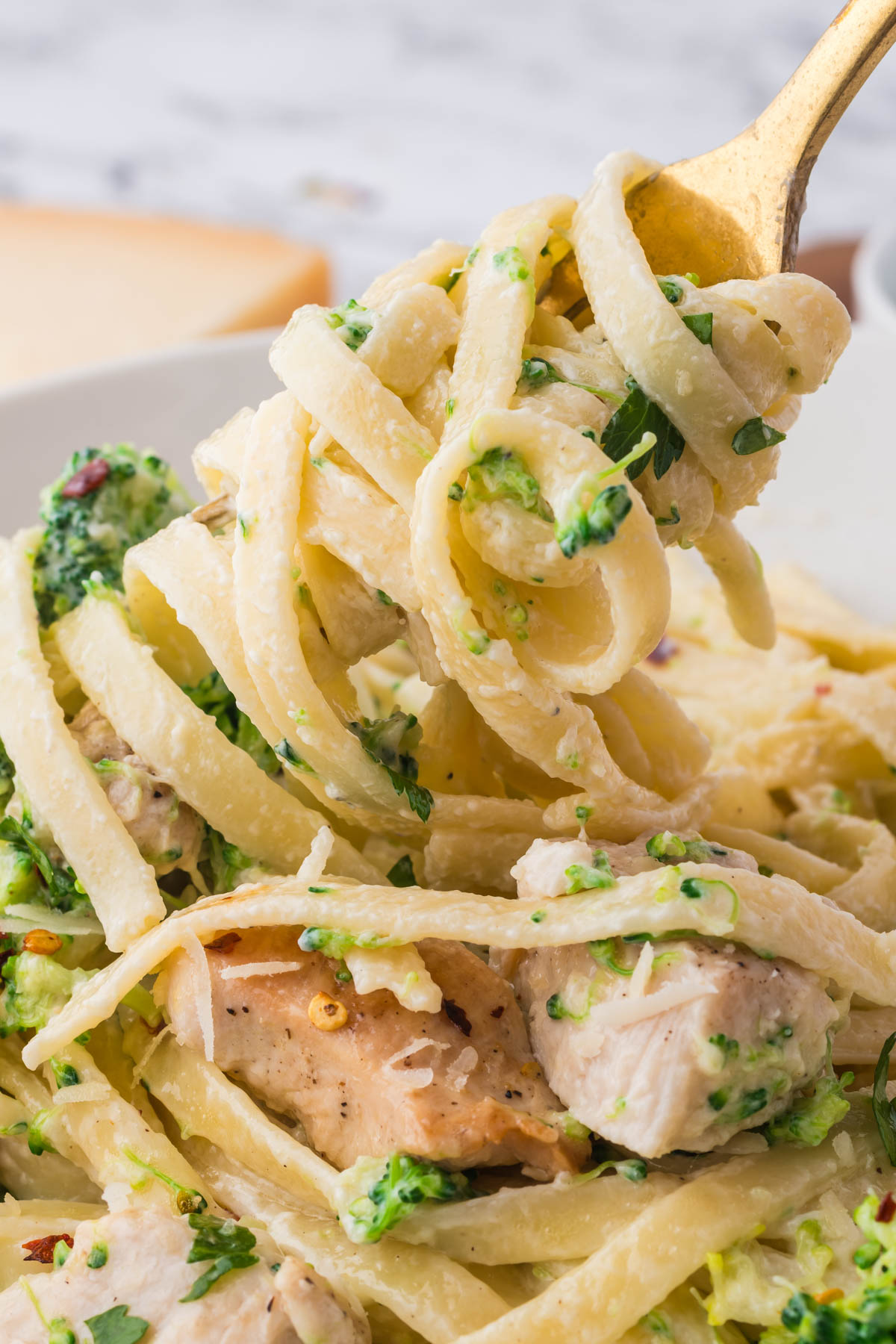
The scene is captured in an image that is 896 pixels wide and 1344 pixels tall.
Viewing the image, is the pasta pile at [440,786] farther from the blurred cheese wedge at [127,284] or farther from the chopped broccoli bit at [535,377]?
the blurred cheese wedge at [127,284]

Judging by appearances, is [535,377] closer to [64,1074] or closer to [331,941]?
[331,941]

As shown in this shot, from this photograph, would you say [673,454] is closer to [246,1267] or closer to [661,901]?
[661,901]

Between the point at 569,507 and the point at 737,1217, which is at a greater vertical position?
the point at 569,507

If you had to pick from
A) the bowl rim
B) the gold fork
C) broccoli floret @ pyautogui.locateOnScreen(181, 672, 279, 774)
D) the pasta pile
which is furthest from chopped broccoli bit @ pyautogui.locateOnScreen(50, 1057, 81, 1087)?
the bowl rim

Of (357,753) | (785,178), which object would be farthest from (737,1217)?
(785,178)

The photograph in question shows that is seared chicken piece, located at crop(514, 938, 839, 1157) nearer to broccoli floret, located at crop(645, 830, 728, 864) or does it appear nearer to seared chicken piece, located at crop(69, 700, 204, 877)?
broccoli floret, located at crop(645, 830, 728, 864)

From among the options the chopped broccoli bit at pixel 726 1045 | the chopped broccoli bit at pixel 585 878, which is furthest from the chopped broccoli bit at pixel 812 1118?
the chopped broccoli bit at pixel 585 878
